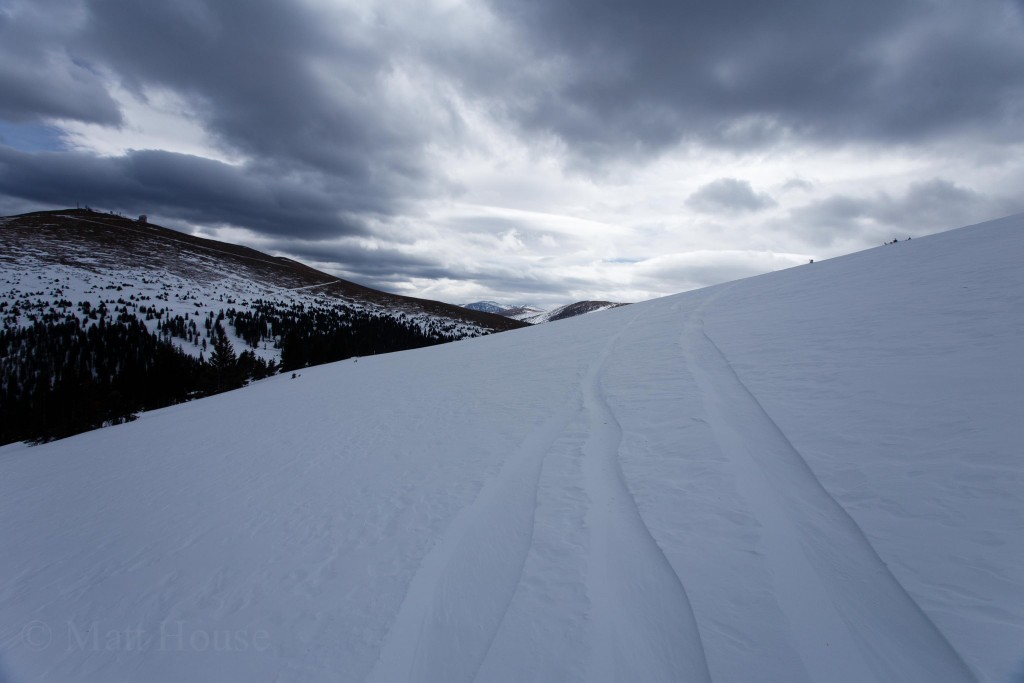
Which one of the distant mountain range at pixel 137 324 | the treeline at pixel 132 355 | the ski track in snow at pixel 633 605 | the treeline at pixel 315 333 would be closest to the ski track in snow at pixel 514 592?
the ski track in snow at pixel 633 605

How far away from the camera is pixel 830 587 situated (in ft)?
8.55

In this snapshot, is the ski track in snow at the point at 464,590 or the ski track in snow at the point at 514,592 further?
the ski track in snow at the point at 464,590

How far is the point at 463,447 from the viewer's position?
664cm

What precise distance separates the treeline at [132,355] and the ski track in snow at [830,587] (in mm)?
39508

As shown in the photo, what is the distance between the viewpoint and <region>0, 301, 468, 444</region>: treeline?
3747 cm

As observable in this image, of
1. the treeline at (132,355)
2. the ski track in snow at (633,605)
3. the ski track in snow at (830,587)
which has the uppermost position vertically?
the ski track in snow at (830,587)

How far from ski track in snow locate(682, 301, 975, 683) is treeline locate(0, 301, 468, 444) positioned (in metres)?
39.5

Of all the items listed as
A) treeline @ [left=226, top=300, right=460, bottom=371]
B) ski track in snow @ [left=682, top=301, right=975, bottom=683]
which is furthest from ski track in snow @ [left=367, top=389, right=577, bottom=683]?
treeline @ [left=226, top=300, right=460, bottom=371]

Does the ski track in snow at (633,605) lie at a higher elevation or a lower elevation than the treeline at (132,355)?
higher

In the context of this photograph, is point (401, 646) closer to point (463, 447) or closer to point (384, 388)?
point (463, 447)

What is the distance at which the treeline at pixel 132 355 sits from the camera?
123 ft

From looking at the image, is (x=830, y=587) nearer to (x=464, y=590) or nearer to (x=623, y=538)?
(x=623, y=538)

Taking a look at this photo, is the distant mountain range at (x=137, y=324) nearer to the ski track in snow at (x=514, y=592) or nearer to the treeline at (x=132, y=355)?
the treeline at (x=132, y=355)

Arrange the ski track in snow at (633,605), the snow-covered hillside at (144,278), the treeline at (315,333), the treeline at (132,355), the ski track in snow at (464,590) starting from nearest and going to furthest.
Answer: the ski track in snow at (633,605) < the ski track in snow at (464,590) < the treeline at (132,355) < the treeline at (315,333) < the snow-covered hillside at (144,278)
